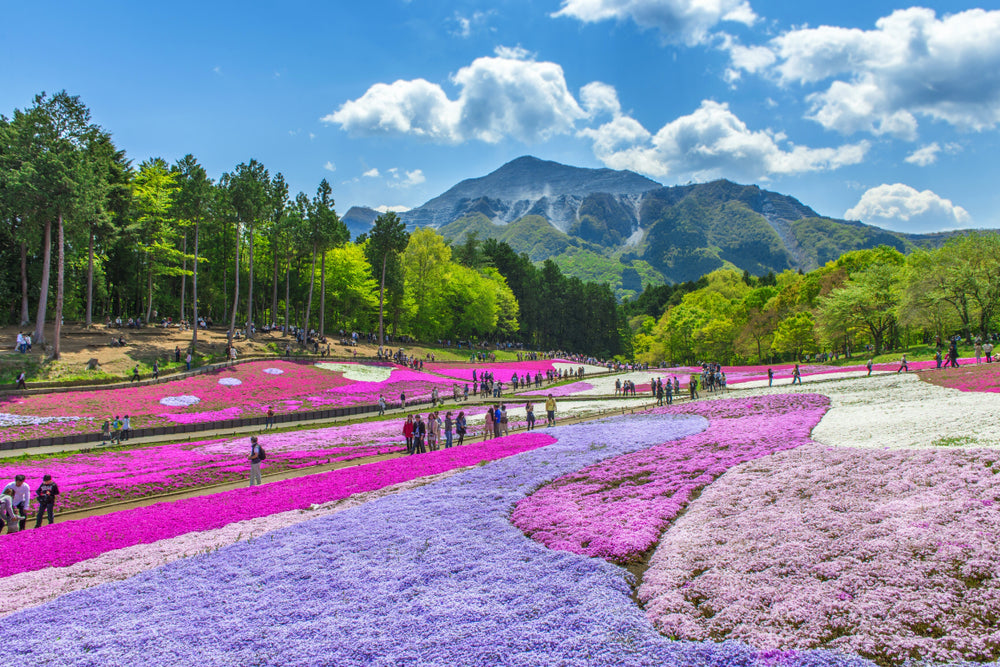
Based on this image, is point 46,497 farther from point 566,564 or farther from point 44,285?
point 44,285

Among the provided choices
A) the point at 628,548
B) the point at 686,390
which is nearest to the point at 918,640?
the point at 628,548

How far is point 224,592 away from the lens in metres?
10.2

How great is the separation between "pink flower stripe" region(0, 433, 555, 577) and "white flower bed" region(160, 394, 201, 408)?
21.2 metres

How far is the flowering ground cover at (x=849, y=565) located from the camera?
7.16 meters

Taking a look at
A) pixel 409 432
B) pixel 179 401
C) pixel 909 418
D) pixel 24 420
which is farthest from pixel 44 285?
pixel 909 418

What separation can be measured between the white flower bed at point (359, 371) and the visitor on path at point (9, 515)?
33725 mm

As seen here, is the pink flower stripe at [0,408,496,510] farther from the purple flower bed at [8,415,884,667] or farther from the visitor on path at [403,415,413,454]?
the purple flower bed at [8,415,884,667]

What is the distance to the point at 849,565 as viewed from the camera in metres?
8.78

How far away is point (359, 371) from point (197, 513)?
125ft

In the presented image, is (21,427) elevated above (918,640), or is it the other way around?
(918,640)

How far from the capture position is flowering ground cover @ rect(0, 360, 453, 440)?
31.3m

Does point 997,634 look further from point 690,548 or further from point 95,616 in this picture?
point 95,616

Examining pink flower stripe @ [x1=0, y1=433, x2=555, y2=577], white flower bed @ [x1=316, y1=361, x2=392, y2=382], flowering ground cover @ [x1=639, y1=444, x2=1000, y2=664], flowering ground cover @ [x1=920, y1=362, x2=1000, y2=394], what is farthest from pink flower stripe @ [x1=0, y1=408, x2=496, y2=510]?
flowering ground cover @ [x1=920, y1=362, x2=1000, y2=394]

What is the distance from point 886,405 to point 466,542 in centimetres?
2437
